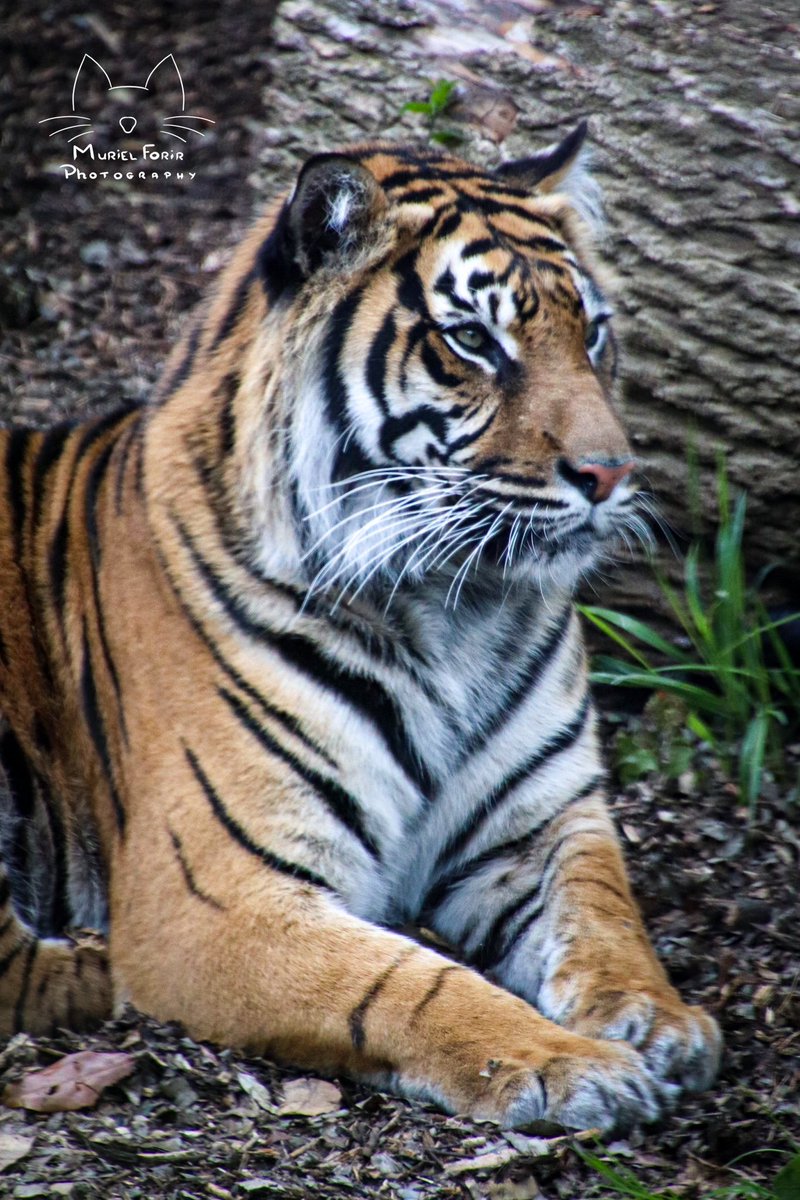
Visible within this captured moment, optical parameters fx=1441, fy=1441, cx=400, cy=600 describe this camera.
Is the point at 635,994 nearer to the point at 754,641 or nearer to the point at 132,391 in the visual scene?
the point at 754,641

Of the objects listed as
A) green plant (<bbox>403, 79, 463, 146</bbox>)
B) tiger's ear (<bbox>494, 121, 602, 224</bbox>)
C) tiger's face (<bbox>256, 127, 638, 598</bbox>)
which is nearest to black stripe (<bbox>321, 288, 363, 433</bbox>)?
tiger's face (<bbox>256, 127, 638, 598</bbox>)

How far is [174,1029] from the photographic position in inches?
118

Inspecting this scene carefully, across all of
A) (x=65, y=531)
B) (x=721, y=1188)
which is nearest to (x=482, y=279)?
(x=65, y=531)

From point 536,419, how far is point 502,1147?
1387 mm

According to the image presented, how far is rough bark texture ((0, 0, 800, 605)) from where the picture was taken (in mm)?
4137

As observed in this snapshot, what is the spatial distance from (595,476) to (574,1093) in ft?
3.84

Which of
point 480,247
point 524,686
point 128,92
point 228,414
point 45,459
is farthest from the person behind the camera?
point 128,92

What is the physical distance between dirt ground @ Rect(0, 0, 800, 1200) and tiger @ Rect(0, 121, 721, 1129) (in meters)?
0.11

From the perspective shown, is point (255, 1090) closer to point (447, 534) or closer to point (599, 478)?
point (447, 534)

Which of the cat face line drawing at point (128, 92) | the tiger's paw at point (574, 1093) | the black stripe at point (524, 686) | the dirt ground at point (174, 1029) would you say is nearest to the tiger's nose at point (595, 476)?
the black stripe at point (524, 686)

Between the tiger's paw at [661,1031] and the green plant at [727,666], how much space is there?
1.29 meters

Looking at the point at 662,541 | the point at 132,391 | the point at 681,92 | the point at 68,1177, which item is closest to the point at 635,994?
the point at 68,1177

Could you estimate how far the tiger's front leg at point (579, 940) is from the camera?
111 inches

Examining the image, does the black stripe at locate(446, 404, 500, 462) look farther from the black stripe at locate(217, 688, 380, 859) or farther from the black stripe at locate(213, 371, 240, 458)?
the black stripe at locate(217, 688, 380, 859)
